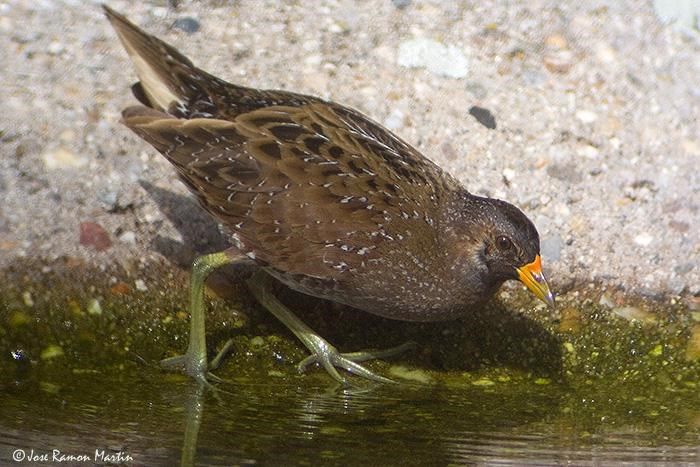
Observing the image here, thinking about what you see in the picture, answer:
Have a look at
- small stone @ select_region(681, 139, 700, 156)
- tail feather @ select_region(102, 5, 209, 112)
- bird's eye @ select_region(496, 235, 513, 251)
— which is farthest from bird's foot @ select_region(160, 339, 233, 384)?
small stone @ select_region(681, 139, 700, 156)

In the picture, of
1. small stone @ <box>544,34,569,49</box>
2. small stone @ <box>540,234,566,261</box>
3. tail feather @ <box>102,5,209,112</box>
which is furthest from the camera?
small stone @ <box>544,34,569,49</box>

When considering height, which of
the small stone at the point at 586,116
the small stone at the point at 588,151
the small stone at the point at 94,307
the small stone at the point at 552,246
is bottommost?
the small stone at the point at 94,307

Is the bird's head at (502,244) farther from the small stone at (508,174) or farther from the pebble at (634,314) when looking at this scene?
the small stone at (508,174)

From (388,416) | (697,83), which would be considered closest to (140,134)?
(388,416)

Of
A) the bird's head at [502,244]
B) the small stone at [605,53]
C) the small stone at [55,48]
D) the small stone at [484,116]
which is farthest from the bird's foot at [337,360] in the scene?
the small stone at [605,53]

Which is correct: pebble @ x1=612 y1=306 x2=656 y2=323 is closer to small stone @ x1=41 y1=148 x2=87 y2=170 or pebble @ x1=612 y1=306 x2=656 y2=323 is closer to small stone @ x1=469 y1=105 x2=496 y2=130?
small stone @ x1=469 y1=105 x2=496 y2=130

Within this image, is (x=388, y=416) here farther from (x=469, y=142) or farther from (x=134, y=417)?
(x=469, y=142)
